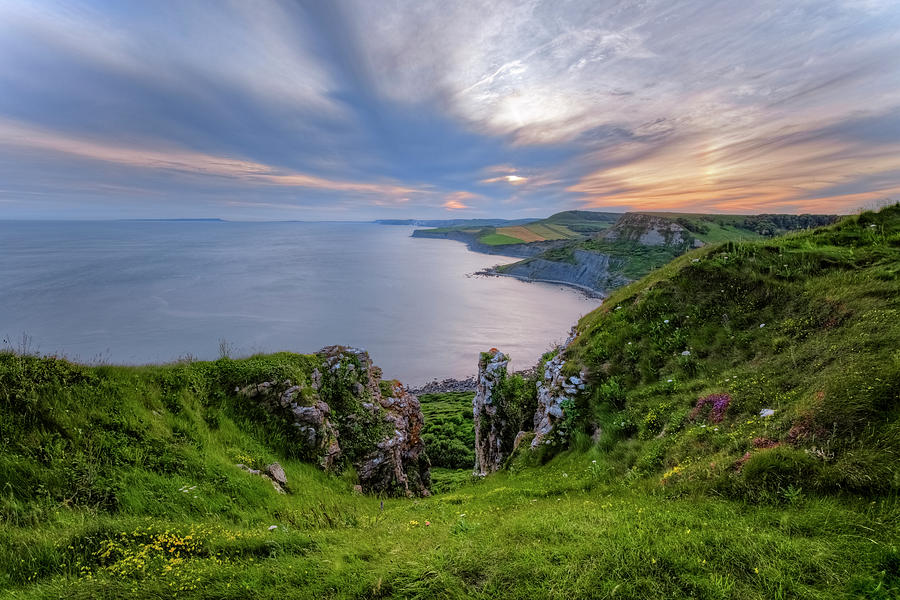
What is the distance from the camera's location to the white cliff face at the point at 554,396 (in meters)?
12.8

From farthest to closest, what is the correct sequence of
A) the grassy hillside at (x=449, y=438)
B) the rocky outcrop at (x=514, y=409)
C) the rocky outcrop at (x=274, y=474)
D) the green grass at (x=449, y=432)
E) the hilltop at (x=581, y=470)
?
the green grass at (x=449, y=432)
the grassy hillside at (x=449, y=438)
the rocky outcrop at (x=514, y=409)
the rocky outcrop at (x=274, y=474)
the hilltop at (x=581, y=470)

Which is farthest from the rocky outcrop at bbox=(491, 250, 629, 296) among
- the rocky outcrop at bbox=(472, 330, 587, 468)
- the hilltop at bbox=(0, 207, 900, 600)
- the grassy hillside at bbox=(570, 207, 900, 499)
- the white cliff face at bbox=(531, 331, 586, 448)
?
the hilltop at bbox=(0, 207, 900, 600)

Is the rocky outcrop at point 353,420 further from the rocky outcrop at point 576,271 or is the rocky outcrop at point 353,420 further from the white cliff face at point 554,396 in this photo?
the rocky outcrop at point 576,271

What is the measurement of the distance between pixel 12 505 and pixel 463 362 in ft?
205

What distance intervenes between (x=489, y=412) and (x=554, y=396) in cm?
737

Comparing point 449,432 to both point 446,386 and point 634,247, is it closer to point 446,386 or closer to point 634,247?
point 446,386

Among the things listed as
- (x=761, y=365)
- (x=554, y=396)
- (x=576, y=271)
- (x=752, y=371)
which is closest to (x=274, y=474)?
(x=554, y=396)

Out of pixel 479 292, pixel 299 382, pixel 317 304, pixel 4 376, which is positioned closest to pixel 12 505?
pixel 4 376

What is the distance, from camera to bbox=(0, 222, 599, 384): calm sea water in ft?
200

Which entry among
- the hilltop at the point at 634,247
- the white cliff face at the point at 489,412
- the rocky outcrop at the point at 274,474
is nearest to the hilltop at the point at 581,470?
the rocky outcrop at the point at 274,474

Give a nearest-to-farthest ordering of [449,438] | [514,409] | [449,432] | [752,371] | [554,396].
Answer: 1. [752,371]
2. [554,396]
3. [514,409]
4. [449,438]
5. [449,432]

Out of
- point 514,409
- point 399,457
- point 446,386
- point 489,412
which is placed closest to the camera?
point 399,457

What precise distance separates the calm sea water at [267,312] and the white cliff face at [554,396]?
40121mm

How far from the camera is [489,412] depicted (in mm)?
20125
